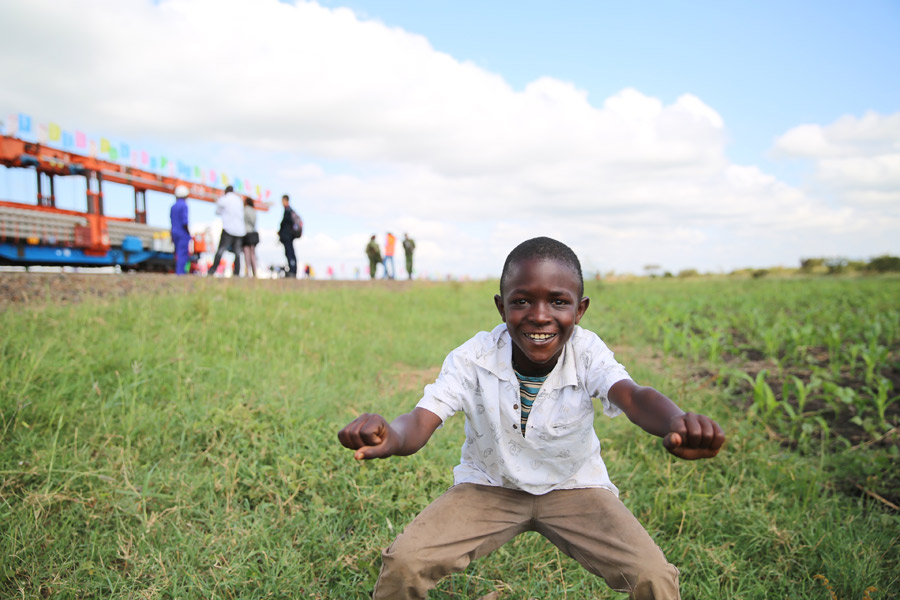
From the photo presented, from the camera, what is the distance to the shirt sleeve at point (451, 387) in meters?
1.92

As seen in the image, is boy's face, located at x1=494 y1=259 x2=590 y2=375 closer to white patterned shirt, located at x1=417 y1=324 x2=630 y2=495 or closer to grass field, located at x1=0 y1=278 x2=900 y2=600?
white patterned shirt, located at x1=417 y1=324 x2=630 y2=495

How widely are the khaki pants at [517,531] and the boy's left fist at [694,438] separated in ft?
1.70

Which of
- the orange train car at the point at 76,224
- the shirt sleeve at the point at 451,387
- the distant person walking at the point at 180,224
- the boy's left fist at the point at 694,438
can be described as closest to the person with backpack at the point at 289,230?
the distant person walking at the point at 180,224

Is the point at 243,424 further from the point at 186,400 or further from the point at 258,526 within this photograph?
the point at 258,526

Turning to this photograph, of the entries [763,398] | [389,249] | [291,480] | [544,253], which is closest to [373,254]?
[389,249]

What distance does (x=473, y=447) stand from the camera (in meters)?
2.09

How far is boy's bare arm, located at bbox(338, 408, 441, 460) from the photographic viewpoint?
1.51 m

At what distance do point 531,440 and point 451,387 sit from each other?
350 mm

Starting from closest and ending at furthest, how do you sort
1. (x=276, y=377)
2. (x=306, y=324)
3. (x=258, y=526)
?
(x=258, y=526) → (x=276, y=377) → (x=306, y=324)

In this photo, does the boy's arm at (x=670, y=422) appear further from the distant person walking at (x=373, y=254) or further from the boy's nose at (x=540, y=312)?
the distant person walking at (x=373, y=254)

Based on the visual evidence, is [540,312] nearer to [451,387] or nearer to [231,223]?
[451,387]

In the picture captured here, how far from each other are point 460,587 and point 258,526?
99 centimetres

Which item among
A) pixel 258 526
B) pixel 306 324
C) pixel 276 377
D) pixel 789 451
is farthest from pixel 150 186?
pixel 789 451

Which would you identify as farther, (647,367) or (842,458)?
(647,367)
